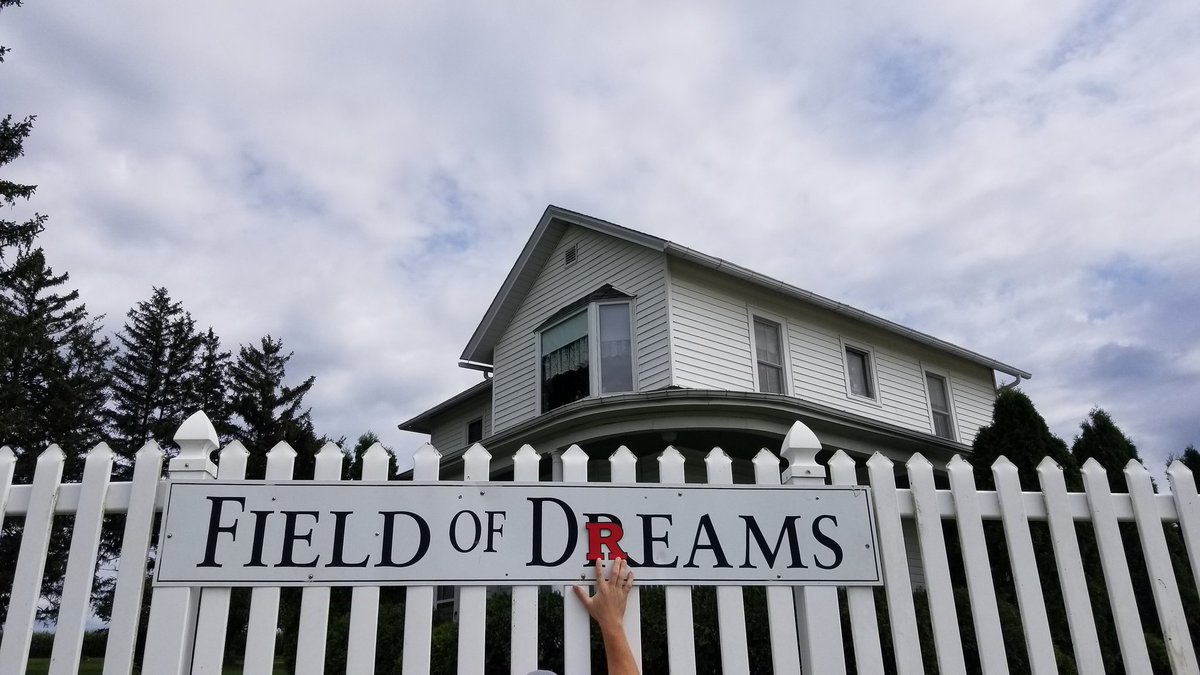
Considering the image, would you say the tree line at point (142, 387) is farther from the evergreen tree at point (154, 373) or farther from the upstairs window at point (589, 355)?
the upstairs window at point (589, 355)

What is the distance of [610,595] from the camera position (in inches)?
111

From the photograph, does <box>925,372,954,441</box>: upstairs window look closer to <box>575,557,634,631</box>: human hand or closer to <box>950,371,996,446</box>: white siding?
<box>950,371,996,446</box>: white siding

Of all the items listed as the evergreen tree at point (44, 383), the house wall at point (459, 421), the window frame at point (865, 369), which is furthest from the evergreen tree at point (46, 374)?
the window frame at point (865, 369)

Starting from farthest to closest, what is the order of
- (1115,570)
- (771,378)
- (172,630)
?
(771,378) → (1115,570) → (172,630)

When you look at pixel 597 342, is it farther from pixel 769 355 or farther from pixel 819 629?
pixel 819 629

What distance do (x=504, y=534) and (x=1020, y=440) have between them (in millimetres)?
10717

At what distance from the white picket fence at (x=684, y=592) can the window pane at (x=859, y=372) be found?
1188 cm

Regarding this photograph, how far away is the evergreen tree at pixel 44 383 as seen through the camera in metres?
20.0

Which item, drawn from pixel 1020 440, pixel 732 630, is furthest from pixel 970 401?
pixel 732 630

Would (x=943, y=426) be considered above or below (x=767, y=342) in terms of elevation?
below

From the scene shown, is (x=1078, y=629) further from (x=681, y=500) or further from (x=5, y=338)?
(x=5, y=338)

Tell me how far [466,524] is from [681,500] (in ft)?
2.57

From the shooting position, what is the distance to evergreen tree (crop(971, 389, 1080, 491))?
11.4 meters

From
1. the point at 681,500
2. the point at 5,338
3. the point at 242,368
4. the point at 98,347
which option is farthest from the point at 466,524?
the point at 98,347
